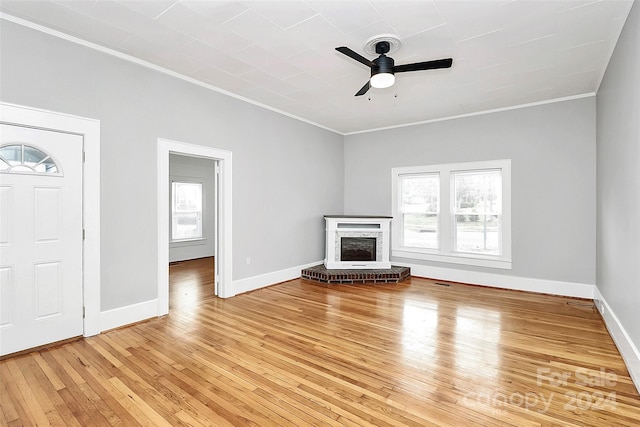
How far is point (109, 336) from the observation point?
319cm

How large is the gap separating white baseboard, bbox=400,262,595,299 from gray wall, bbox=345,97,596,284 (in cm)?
8

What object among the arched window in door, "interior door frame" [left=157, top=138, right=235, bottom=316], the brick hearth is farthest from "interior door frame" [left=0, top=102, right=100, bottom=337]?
the brick hearth

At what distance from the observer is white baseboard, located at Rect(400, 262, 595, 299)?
457 centimetres

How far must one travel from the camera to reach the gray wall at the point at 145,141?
2.90 metres

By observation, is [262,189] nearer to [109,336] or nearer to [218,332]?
[218,332]

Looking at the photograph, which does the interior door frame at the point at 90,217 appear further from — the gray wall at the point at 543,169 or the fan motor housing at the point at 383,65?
the gray wall at the point at 543,169

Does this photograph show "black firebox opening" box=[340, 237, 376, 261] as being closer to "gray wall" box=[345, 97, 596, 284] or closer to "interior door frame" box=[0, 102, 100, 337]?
"gray wall" box=[345, 97, 596, 284]

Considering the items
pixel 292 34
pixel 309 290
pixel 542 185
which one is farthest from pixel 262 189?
pixel 542 185

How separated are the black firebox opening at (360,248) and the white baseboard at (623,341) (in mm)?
3344

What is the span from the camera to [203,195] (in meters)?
8.27

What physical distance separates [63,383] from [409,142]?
596cm

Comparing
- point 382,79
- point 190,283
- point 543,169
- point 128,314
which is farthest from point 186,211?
point 543,169

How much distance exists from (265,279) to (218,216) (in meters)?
1.35

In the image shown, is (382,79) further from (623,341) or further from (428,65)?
(623,341)
